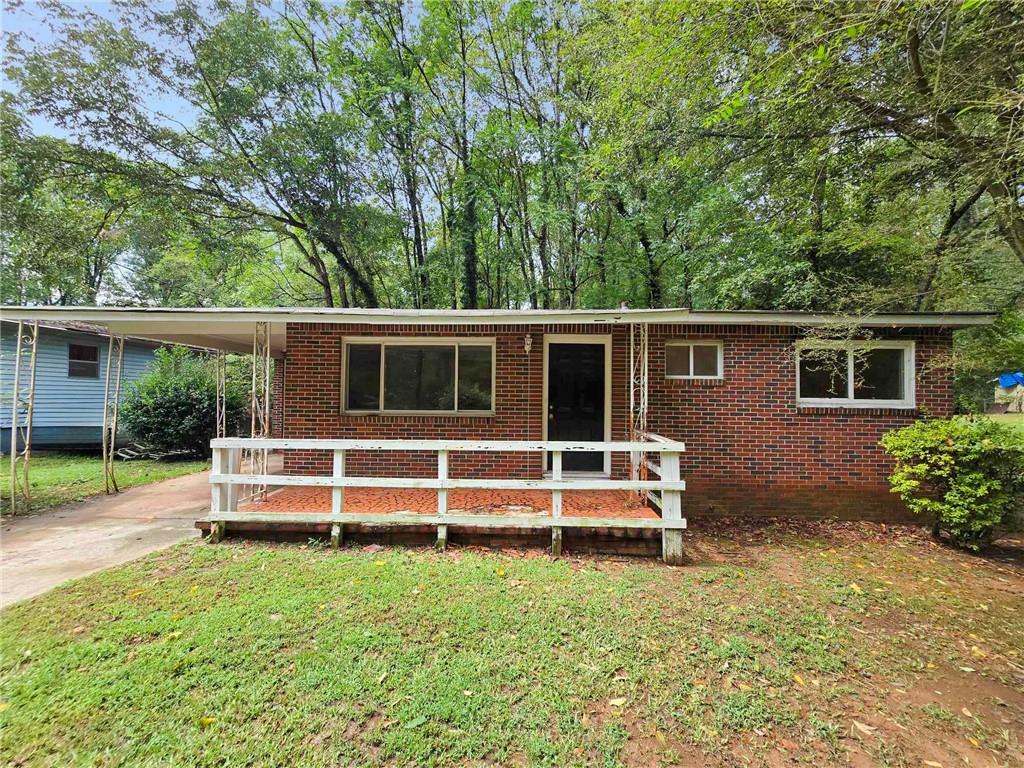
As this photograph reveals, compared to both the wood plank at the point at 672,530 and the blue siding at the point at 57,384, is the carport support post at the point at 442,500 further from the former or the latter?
the blue siding at the point at 57,384

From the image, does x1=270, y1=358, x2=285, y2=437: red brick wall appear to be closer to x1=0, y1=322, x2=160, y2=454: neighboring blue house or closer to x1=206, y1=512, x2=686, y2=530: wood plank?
x1=0, y1=322, x2=160, y2=454: neighboring blue house

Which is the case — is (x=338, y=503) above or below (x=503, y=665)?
above

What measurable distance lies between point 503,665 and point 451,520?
195 centimetres

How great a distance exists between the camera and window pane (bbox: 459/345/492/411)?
6.51 m

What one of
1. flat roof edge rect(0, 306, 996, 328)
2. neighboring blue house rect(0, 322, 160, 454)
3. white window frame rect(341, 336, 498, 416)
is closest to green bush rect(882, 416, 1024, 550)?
flat roof edge rect(0, 306, 996, 328)

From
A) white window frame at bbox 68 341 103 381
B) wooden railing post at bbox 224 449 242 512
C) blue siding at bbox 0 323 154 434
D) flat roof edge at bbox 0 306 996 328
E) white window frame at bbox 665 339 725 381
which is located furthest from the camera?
white window frame at bbox 68 341 103 381

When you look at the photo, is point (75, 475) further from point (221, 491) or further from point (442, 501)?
point (442, 501)

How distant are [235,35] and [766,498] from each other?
47.7 feet

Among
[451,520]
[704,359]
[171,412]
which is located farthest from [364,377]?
[171,412]

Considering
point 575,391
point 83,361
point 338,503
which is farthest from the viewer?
point 83,361

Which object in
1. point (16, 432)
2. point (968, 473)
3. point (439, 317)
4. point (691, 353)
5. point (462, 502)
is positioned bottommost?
point (462, 502)

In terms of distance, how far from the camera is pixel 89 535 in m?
5.02

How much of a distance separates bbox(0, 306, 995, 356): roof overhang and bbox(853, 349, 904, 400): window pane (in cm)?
48

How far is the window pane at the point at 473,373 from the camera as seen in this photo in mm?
6512
